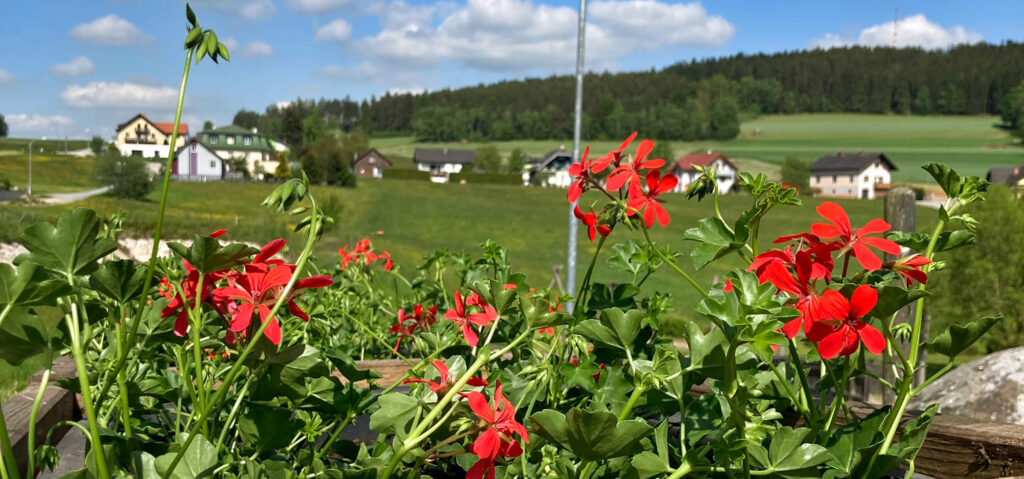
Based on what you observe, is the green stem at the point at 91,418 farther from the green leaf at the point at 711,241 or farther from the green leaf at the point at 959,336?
the green leaf at the point at 959,336

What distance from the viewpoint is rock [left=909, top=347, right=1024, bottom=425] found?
3631 mm

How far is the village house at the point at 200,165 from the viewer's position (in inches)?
1717

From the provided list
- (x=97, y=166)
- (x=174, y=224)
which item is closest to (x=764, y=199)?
(x=174, y=224)

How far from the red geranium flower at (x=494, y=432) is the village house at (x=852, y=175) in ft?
276

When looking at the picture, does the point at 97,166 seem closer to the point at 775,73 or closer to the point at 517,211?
the point at 517,211

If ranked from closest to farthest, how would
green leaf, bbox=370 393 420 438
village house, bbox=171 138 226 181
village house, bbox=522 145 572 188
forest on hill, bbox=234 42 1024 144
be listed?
green leaf, bbox=370 393 420 438, village house, bbox=171 138 226 181, village house, bbox=522 145 572 188, forest on hill, bbox=234 42 1024 144

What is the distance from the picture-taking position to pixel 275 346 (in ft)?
2.82

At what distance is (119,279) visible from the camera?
32.9 inches

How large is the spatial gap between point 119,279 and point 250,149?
221 feet

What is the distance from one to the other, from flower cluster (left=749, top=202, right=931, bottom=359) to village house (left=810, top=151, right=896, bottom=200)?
83747mm

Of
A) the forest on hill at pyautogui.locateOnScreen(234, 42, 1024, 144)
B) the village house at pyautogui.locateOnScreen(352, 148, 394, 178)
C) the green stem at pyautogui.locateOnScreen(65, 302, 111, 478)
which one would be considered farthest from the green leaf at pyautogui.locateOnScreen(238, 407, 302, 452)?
the forest on hill at pyautogui.locateOnScreen(234, 42, 1024, 144)

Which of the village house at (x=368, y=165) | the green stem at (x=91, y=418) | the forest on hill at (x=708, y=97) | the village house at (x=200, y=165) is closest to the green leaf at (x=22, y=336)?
the green stem at (x=91, y=418)

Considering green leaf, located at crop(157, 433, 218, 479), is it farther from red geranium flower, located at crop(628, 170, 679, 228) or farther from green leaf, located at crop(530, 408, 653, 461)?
red geranium flower, located at crop(628, 170, 679, 228)

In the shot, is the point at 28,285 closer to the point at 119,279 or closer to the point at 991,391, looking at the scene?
the point at 119,279
